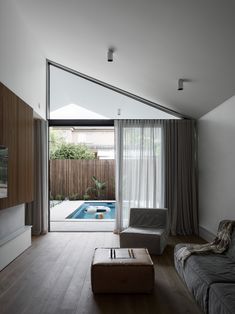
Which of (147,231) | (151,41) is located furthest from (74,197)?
(151,41)

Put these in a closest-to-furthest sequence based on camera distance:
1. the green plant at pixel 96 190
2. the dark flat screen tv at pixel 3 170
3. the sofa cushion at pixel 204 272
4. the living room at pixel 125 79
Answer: the sofa cushion at pixel 204 272
the living room at pixel 125 79
the dark flat screen tv at pixel 3 170
the green plant at pixel 96 190

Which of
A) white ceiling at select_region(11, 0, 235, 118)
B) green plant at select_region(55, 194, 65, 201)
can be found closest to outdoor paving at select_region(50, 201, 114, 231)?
green plant at select_region(55, 194, 65, 201)

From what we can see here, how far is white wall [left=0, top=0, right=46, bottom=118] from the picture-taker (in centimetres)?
442

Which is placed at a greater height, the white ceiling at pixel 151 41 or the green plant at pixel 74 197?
the white ceiling at pixel 151 41

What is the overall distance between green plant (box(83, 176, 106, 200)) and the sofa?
7727 millimetres

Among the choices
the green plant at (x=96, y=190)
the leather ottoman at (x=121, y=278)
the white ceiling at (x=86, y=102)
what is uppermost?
the white ceiling at (x=86, y=102)

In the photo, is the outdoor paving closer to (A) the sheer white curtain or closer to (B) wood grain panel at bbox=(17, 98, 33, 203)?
(A) the sheer white curtain

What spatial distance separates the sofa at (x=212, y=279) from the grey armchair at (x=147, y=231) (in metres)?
1.10

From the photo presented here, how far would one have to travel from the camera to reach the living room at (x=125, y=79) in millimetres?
3283

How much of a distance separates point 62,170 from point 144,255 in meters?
8.34

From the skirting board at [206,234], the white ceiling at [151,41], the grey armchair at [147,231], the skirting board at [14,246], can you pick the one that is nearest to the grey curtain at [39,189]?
the skirting board at [14,246]

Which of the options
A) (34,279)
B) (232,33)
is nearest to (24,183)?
(34,279)

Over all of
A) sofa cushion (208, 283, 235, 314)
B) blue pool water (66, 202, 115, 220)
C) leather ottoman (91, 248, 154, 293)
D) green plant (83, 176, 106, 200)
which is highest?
green plant (83, 176, 106, 200)

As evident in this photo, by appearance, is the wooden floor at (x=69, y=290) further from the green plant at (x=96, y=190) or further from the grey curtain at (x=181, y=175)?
the green plant at (x=96, y=190)
